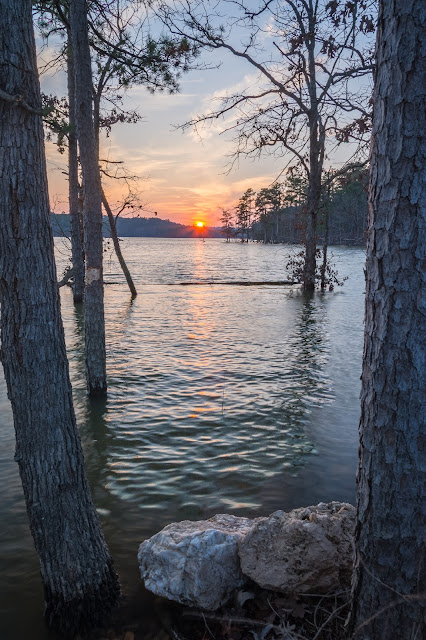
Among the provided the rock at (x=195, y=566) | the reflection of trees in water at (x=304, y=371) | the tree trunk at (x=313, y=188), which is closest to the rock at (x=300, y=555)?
the rock at (x=195, y=566)

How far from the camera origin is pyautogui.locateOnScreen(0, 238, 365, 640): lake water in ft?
15.7

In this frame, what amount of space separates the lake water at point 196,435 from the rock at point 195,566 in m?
0.33

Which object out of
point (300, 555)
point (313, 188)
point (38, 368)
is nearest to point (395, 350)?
point (300, 555)

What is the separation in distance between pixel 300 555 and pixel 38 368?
2.26 m

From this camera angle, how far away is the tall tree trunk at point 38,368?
9.73 ft

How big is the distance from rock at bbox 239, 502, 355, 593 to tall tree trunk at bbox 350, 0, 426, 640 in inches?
25.1

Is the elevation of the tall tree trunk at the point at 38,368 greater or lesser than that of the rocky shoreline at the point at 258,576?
greater

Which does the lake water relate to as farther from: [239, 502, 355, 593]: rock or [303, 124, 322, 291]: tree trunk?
[303, 124, 322, 291]: tree trunk

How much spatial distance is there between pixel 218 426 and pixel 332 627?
4.33 meters

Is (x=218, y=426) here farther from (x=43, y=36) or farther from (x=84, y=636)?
(x=43, y=36)

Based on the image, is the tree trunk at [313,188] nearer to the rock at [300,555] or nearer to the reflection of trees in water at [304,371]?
the reflection of trees in water at [304,371]

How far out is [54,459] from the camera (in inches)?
130

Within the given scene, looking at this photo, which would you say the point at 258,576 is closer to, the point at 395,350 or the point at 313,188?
the point at 395,350

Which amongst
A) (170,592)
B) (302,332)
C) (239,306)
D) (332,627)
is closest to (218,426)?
(170,592)
